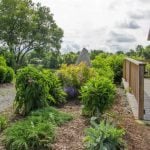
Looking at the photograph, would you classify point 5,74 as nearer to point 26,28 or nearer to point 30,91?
point 30,91

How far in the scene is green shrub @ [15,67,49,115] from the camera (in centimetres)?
747

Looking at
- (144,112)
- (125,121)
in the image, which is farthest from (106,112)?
(144,112)

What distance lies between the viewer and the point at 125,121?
7180 mm

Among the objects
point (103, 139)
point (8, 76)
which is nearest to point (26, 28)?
point (8, 76)

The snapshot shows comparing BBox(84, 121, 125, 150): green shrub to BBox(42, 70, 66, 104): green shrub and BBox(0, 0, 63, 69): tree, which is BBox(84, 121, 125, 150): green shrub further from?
BBox(0, 0, 63, 69): tree

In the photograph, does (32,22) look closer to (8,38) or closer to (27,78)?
(8,38)

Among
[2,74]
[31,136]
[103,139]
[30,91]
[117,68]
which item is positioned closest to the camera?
[103,139]

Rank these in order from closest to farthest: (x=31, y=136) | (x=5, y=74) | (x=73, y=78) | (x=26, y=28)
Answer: (x=31, y=136), (x=73, y=78), (x=5, y=74), (x=26, y=28)

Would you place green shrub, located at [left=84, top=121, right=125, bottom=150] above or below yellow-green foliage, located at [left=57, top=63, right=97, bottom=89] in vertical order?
below

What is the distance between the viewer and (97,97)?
7.03 meters

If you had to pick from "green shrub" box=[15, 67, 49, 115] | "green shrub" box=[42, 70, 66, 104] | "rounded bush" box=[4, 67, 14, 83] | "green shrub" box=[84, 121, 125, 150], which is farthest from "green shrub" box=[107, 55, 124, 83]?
"green shrub" box=[84, 121, 125, 150]

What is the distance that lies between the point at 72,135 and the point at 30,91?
1886 millimetres

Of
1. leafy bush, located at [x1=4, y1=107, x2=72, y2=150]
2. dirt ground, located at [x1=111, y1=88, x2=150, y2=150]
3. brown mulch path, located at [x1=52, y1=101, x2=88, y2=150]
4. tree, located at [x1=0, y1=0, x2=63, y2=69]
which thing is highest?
tree, located at [x1=0, y1=0, x2=63, y2=69]

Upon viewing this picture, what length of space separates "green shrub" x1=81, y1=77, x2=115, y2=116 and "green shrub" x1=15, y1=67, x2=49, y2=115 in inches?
35.6
